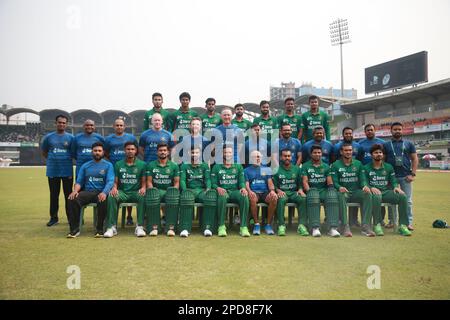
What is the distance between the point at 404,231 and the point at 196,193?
11.4 feet

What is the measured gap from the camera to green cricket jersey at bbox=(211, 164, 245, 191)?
5.97m

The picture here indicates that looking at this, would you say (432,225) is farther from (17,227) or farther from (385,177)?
(17,227)

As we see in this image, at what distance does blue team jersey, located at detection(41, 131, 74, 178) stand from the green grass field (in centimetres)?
121

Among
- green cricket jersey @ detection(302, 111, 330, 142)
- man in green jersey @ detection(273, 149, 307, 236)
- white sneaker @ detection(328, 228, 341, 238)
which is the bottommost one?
white sneaker @ detection(328, 228, 341, 238)

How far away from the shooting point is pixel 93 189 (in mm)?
5715

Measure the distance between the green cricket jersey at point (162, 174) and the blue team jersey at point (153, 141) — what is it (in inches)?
21.2

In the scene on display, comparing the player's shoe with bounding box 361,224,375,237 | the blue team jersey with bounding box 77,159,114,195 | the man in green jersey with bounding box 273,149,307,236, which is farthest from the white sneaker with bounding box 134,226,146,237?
the player's shoe with bounding box 361,224,375,237

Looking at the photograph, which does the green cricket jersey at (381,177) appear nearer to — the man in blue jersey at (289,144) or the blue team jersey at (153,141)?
the man in blue jersey at (289,144)

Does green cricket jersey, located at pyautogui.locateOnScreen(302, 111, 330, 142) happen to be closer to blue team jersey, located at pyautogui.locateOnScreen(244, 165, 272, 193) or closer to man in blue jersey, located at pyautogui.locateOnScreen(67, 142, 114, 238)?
blue team jersey, located at pyautogui.locateOnScreen(244, 165, 272, 193)

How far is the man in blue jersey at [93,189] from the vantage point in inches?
212
